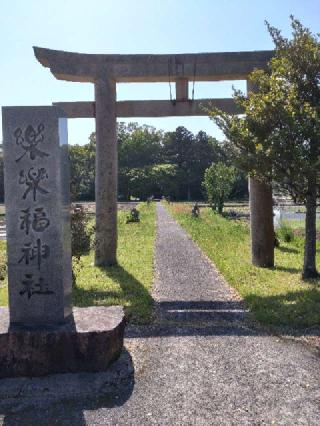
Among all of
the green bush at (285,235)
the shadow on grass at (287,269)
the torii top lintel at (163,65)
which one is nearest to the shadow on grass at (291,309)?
the shadow on grass at (287,269)

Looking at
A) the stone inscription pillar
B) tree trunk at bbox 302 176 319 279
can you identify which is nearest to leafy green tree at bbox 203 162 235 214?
the stone inscription pillar

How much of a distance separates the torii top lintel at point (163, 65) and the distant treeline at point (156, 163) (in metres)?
38.8

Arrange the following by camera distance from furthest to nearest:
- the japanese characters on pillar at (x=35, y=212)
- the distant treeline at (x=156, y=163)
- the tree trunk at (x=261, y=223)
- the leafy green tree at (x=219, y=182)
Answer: the distant treeline at (x=156, y=163)
the leafy green tree at (x=219, y=182)
the tree trunk at (x=261, y=223)
the japanese characters on pillar at (x=35, y=212)

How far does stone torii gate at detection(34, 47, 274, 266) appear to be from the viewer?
373 inches

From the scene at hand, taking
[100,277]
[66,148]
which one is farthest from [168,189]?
[66,148]

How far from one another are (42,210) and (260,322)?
354 centimetres

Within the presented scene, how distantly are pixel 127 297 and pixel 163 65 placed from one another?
17.0 feet

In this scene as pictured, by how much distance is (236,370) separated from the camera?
4648 mm

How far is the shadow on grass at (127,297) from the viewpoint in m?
6.75

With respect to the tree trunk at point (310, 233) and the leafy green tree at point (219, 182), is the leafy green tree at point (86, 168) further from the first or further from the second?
the tree trunk at point (310, 233)

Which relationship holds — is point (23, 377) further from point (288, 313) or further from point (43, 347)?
point (288, 313)

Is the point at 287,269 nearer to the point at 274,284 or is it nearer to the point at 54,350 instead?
the point at 274,284

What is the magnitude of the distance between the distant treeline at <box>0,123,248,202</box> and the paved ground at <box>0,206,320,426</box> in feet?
142

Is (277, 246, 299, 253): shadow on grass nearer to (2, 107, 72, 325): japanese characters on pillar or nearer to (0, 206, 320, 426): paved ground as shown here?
(0, 206, 320, 426): paved ground
